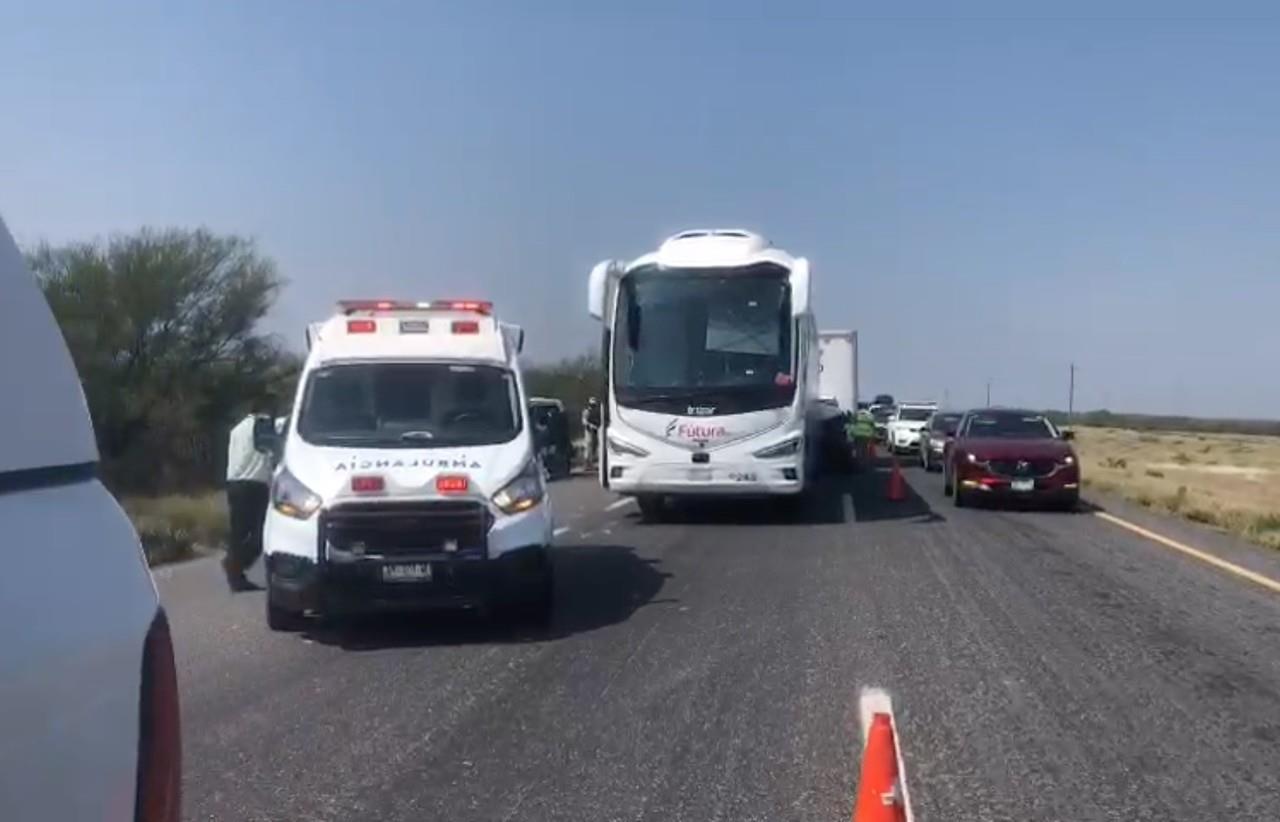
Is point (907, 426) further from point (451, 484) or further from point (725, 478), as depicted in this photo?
point (451, 484)

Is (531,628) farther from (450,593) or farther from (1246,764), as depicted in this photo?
(1246,764)

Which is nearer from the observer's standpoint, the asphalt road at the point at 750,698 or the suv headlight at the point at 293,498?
the asphalt road at the point at 750,698

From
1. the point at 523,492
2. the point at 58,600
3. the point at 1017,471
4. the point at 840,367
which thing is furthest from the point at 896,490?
the point at 58,600

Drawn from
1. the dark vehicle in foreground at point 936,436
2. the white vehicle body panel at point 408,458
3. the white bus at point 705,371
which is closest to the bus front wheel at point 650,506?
the white bus at point 705,371

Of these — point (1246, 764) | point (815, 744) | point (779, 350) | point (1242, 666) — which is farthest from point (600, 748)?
point (779, 350)

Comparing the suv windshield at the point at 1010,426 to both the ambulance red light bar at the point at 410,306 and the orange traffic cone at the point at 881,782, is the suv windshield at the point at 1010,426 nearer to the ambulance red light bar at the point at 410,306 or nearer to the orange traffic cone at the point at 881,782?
the ambulance red light bar at the point at 410,306

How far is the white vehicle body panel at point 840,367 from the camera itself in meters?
42.2

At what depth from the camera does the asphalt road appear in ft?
25.4

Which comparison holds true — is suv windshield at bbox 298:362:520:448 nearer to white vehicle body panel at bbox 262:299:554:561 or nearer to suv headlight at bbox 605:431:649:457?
white vehicle body panel at bbox 262:299:554:561

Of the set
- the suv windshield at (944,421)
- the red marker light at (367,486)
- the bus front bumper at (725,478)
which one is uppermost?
the suv windshield at (944,421)

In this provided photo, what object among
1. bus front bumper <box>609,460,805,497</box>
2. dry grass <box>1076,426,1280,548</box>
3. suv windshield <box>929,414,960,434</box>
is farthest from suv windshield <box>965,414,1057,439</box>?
suv windshield <box>929,414,960,434</box>

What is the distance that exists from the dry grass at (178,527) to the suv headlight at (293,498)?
20.3ft

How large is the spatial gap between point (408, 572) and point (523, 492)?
42.9 inches

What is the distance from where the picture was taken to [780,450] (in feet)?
74.7
